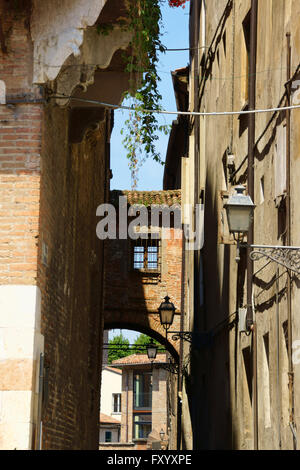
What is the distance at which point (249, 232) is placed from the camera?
34.8 ft

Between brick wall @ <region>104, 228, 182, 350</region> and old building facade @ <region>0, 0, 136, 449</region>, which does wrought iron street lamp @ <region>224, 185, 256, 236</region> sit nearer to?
old building facade @ <region>0, 0, 136, 449</region>

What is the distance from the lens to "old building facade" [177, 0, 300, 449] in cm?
867

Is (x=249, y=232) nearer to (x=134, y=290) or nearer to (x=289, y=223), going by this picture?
(x=289, y=223)

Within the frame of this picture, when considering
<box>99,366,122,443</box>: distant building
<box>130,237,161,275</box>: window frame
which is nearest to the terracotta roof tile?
<box>130,237,161,275</box>: window frame

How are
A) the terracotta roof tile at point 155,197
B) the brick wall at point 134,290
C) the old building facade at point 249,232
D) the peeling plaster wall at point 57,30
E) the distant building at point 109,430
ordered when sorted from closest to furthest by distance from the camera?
the peeling plaster wall at point 57,30 → the old building facade at point 249,232 → the brick wall at point 134,290 → the terracotta roof tile at point 155,197 → the distant building at point 109,430

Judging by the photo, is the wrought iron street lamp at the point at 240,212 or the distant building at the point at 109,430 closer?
the wrought iron street lamp at the point at 240,212

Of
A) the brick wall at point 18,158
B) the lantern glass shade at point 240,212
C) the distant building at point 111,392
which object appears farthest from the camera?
the distant building at point 111,392

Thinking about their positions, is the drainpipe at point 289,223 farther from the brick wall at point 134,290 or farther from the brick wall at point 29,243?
the brick wall at point 134,290

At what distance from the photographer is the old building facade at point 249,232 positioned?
8.67 m

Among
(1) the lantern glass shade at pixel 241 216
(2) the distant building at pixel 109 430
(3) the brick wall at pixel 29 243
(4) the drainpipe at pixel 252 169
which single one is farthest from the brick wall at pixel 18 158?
(2) the distant building at pixel 109 430

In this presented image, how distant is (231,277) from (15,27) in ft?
19.5

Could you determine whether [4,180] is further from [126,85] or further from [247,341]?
[247,341]

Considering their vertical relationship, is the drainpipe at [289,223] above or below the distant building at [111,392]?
below

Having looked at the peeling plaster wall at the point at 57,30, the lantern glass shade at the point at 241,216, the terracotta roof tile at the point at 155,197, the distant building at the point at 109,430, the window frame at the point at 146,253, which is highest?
the terracotta roof tile at the point at 155,197
